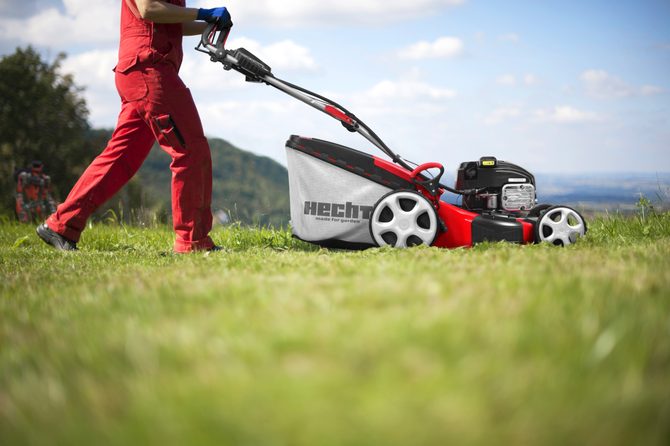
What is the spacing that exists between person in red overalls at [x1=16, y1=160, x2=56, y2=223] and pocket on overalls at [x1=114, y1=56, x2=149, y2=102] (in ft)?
31.7

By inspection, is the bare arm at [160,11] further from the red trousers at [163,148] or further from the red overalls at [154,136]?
the red trousers at [163,148]

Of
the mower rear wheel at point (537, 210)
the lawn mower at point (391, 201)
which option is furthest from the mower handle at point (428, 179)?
the mower rear wheel at point (537, 210)

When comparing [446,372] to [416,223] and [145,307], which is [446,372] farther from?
[416,223]

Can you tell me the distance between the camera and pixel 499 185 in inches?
184

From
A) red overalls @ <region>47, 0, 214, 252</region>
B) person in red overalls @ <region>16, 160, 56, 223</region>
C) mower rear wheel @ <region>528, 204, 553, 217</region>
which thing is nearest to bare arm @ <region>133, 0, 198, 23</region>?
red overalls @ <region>47, 0, 214, 252</region>

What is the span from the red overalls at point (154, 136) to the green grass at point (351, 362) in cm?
222

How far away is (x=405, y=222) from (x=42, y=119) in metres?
27.9

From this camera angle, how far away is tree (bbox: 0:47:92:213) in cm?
2686

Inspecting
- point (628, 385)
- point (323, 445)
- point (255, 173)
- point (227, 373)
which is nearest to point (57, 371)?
point (227, 373)

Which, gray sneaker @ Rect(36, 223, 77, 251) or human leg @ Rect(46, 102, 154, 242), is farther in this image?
gray sneaker @ Rect(36, 223, 77, 251)

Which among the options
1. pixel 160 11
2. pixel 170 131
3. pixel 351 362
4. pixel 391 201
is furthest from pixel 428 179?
pixel 351 362

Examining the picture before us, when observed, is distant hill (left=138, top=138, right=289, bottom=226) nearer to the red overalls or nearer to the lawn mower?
the red overalls

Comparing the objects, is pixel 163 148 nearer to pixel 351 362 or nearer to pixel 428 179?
pixel 428 179

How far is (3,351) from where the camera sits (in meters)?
1.82
